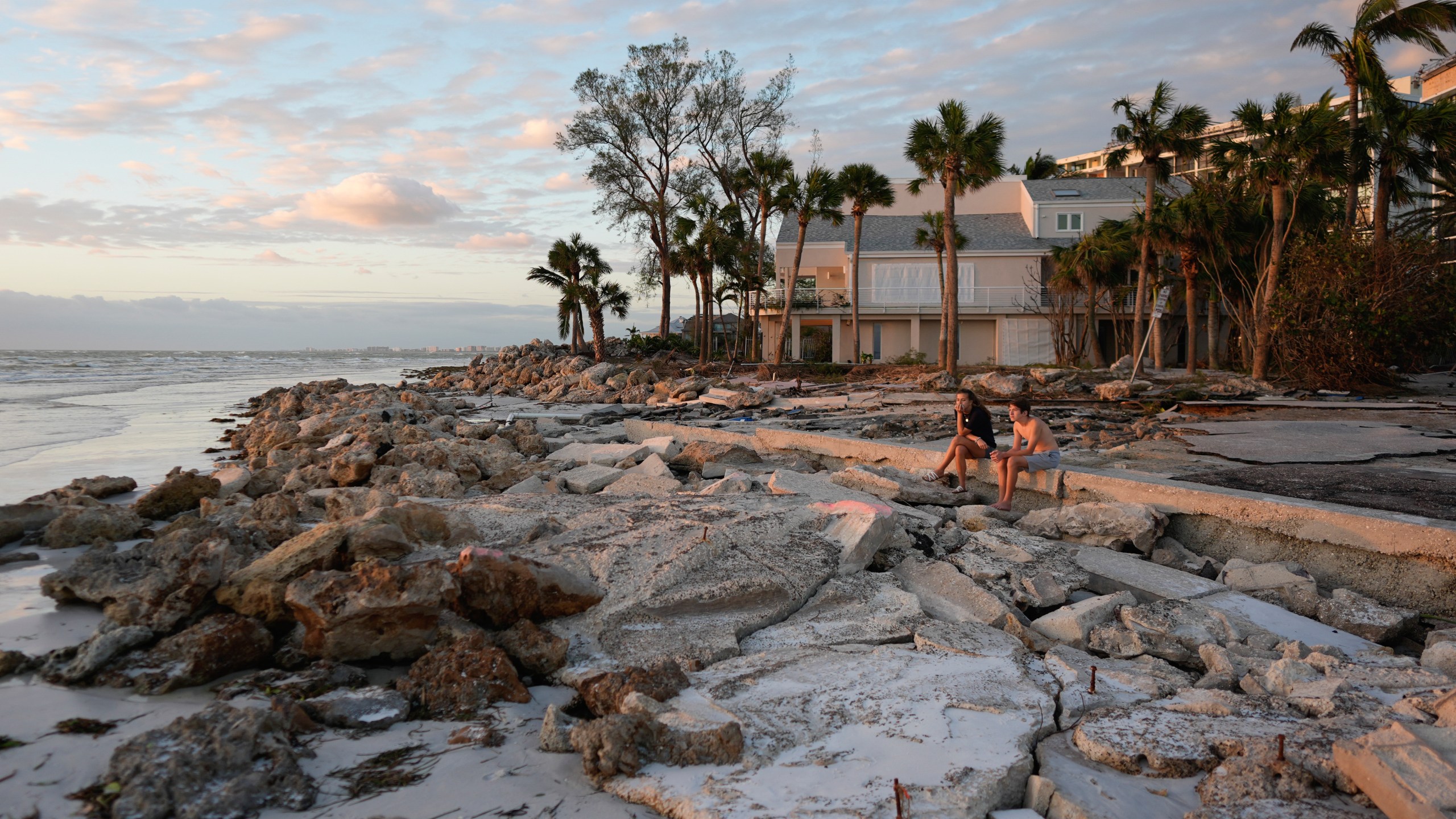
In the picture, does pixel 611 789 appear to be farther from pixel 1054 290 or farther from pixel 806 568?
pixel 1054 290

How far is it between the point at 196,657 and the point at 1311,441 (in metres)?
11.0

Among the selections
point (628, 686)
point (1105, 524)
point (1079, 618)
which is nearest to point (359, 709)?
point (628, 686)

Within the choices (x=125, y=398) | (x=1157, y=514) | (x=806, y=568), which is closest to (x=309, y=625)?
(x=806, y=568)

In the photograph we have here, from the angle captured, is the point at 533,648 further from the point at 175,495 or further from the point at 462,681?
the point at 175,495

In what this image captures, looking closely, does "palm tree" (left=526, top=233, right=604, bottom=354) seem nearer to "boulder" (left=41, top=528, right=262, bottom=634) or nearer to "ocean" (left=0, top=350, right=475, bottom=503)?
"ocean" (left=0, top=350, right=475, bottom=503)

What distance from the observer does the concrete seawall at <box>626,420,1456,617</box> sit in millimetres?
4789

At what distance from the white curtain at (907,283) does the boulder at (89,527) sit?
101ft

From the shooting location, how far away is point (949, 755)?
292 centimetres

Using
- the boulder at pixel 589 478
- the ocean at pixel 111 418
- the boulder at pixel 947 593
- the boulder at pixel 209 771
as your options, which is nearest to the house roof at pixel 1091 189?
the ocean at pixel 111 418

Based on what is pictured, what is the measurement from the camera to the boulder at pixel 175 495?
6.99m

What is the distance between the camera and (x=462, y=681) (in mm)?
3566

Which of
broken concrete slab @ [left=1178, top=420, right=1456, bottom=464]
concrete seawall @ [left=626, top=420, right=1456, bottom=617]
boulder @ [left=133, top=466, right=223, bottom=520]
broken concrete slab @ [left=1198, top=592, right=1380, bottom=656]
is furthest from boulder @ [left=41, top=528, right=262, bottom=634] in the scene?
broken concrete slab @ [left=1178, top=420, right=1456, bottom=464]

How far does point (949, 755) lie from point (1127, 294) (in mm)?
32154

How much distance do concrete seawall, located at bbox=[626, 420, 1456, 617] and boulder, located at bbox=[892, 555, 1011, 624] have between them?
7.24 feet
